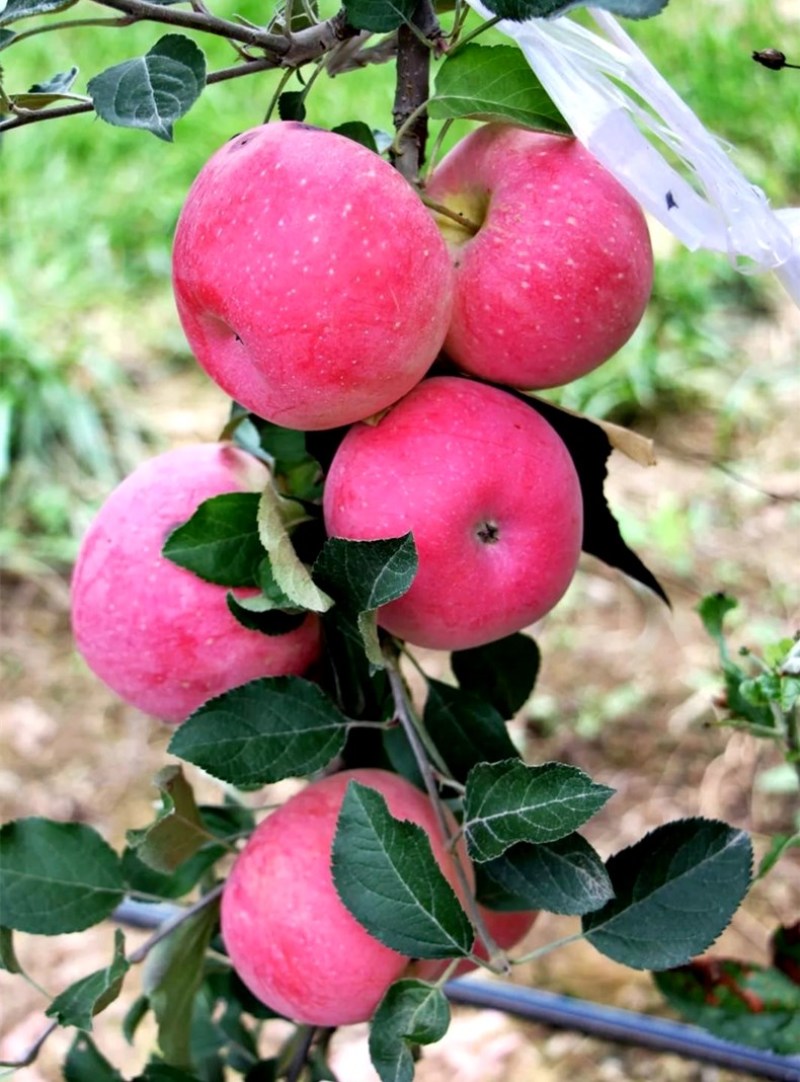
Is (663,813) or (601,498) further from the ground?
(601,498)

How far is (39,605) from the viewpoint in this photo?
7.41 feet

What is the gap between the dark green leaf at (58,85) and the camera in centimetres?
61

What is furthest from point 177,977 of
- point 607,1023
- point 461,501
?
point 607,1023

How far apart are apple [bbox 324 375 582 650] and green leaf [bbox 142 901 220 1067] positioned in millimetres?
288

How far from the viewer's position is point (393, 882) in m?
0.61

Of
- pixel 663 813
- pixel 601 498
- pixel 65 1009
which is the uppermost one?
pixel 601 498

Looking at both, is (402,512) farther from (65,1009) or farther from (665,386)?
(665,386)

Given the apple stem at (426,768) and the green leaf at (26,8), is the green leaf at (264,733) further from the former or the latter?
the green leaf at (26,8)

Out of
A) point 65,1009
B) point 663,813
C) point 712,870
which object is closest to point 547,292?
point 712,870

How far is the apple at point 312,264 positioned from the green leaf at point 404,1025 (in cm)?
30

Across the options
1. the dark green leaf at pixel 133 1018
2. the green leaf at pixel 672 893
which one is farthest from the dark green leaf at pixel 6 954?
the green leaf at pixel 672 893

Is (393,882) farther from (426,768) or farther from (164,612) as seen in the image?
(164,612)

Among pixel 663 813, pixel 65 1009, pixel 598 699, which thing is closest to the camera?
pixel 65 1009

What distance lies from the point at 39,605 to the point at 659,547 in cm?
113
